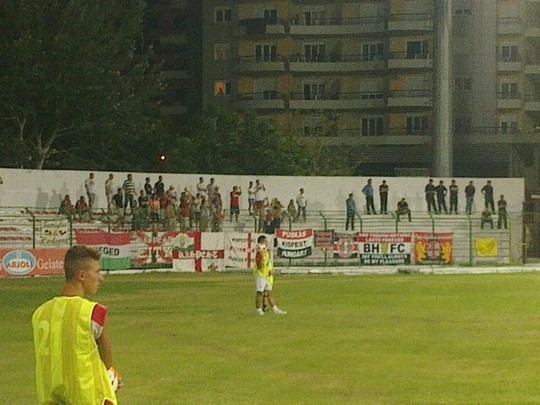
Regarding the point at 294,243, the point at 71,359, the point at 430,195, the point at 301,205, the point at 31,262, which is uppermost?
the point at 430,195

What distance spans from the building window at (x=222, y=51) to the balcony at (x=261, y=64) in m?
1.40

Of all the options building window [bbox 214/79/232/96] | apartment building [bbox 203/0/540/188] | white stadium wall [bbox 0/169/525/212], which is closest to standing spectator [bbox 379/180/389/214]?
white stadium wall [bbox 0/169/525/212]

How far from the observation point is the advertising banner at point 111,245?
141 ft

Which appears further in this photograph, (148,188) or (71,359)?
(148,188)

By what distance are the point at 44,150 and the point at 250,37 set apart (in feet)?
92.6

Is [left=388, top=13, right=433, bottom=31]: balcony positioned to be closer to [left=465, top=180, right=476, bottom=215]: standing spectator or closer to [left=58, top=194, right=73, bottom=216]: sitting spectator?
[left=465, top=180, right=476, bottom=215]: standing spectator

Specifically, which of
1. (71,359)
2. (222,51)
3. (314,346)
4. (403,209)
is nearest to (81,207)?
(403,209)

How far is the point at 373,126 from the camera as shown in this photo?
287 feet

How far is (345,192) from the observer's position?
179 feet

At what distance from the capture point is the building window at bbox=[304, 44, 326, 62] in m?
88.1

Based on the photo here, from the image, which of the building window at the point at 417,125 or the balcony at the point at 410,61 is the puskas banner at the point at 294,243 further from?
the balcony at the point at 410,61

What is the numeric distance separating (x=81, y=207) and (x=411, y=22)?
1776 inches

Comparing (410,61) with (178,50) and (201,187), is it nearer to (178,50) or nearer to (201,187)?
(178,50)

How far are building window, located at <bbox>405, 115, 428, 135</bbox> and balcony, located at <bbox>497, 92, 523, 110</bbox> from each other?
6.30 meters
